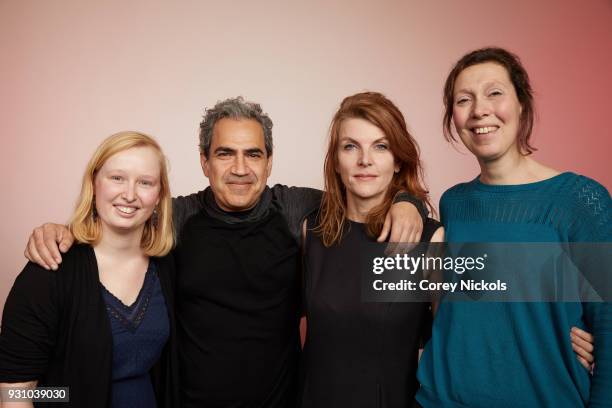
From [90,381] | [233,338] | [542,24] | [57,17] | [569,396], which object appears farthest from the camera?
[542,24]

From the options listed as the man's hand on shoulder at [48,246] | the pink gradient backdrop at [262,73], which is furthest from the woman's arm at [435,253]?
the pink gradient backdrop at [262,73]

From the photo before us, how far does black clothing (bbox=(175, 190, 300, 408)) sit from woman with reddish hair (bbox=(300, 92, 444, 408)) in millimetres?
151

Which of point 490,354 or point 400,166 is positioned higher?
point 400,166

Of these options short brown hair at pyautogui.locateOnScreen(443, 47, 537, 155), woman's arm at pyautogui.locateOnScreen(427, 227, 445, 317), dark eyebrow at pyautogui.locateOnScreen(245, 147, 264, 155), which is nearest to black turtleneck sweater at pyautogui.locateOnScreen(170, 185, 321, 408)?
dark eyebrow at pyautogui.locateOnScreen(245, 147, 264, 155)

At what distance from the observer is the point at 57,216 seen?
294 centimetres

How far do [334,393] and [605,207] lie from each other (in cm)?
106

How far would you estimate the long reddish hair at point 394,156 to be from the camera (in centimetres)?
189

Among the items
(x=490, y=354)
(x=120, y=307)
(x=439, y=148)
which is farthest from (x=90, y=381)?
(x=439, y=148)

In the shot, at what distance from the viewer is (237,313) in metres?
1.97

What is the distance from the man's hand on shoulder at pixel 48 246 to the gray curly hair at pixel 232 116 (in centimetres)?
67

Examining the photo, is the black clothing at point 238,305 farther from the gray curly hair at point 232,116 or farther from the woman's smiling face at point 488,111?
the woman's smiling face at point 488,111

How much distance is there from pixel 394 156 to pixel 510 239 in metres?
0.54

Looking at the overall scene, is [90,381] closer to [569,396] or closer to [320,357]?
[320,357]

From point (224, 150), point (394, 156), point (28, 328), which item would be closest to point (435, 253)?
point (394, 156)
